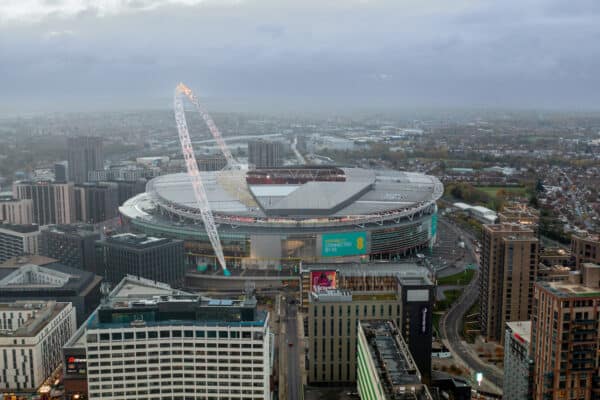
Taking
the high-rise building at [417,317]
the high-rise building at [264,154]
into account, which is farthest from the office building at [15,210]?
the high-rise building at [417,317]

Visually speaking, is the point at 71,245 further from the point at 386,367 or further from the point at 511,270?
the point at 386,367

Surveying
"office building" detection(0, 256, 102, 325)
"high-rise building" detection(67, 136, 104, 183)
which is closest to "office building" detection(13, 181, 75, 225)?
"high-rise building" detection(67, 136, 104, 183)

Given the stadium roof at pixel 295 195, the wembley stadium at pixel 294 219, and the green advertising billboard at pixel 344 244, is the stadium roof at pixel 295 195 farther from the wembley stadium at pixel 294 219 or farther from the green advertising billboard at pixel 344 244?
the green advertising billboard at pixel 344 244

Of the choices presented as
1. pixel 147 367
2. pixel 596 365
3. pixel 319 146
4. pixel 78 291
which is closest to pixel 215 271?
pixel 78 291

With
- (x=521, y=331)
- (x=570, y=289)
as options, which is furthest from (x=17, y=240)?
(x=570, y=289)

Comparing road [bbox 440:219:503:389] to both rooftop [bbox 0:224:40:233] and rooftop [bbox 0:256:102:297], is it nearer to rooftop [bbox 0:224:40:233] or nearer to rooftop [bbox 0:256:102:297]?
rooftop [bbox 0:256:102:297]
